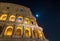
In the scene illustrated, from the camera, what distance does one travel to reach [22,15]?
82.4 feet

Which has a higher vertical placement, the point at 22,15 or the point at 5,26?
the point at 22,15

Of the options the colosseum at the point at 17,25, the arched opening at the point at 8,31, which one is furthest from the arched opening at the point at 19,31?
the arched opening at the point at 8,31

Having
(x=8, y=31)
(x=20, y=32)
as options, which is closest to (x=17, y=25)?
(x=20, y=32)

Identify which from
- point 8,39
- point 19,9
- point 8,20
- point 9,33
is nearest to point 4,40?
point 8,39

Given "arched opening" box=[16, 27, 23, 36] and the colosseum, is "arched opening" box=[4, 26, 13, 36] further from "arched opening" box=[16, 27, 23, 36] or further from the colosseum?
"arched opening" box=[16, 27, 23, 36]

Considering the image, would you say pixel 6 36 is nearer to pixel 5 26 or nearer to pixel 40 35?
pixel 5 26

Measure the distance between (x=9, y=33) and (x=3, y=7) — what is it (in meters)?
6.56

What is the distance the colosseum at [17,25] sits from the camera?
21.0 metres

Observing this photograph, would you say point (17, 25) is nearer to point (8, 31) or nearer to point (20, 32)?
point (20, 32)

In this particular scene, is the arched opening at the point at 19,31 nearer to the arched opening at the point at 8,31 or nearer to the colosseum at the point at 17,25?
the colosseum at the point at 17,25

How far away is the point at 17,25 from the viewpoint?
22.2 m

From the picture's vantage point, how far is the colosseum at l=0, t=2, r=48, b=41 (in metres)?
21.0

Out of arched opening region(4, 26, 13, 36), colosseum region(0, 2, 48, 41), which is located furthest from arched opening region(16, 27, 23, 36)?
arched opening region(4, 26, 13, 36)

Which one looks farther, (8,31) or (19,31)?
(19,31)
